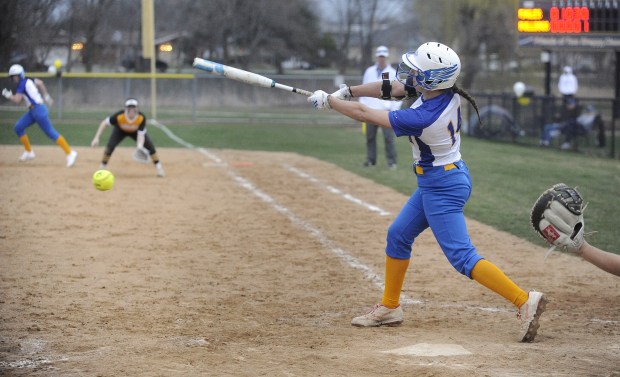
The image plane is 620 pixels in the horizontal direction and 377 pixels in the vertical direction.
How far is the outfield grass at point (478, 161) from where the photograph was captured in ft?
38.8

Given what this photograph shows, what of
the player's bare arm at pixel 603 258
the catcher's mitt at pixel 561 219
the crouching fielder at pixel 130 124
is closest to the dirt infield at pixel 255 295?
the player's bare arm at pixel 603 258

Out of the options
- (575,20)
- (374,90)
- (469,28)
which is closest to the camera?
(374,90)

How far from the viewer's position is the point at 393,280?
6.45 m

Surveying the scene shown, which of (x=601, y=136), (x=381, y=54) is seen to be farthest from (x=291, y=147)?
(x=601, y=136)

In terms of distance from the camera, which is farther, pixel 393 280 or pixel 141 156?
pixel 141 156

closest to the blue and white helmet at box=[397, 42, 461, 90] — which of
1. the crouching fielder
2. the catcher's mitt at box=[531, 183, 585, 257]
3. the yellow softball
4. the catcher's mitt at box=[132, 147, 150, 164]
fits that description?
the catcher's mitt at box=[531, 183, 585, 257]

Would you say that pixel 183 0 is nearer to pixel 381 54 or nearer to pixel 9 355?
pixel 381 54

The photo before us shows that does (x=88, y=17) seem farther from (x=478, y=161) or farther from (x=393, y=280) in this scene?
(x=393, y=280)

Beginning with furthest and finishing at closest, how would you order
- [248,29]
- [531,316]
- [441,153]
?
[248,29], [441,153], [531,316]

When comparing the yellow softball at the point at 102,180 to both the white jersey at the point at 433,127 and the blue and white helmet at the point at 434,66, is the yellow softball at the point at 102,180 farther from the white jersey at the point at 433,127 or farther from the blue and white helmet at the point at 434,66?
the blue and white helmet at the point at 434,66

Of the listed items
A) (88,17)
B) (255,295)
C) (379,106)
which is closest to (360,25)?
(88,17)

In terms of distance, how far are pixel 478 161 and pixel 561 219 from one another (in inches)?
529

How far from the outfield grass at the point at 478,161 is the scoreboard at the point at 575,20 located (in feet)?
9.55

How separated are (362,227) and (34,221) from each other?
4.06 metres
